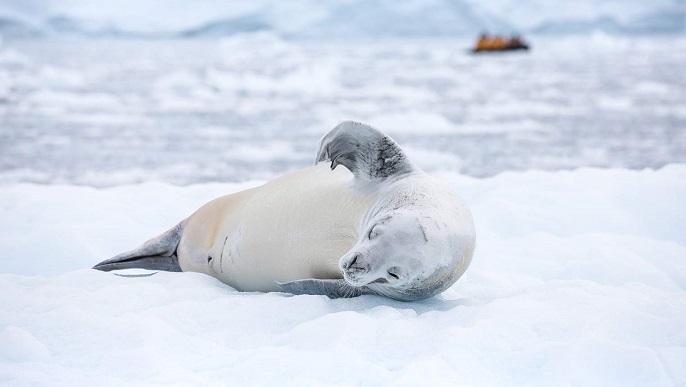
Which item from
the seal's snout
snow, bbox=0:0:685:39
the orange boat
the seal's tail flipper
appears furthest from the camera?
snow, bbox=0:0:685:39

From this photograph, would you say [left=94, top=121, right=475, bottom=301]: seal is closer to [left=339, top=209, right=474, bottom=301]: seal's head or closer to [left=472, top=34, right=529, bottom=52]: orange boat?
[left=339, top=209, right=474, bottom=301]: seal's head

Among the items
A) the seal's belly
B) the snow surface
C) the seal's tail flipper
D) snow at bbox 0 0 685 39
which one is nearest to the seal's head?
the snow surface

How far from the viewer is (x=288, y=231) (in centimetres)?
273

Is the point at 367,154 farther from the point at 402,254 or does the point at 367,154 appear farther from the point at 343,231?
the point at 402,254

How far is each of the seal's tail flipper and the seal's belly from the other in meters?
0.21

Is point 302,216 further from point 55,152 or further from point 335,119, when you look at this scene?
point 335,119

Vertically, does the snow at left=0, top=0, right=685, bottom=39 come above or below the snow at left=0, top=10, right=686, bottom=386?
below

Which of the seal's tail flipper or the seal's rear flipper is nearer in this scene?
the seal's rear flipper

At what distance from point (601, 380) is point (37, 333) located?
4.61 ft

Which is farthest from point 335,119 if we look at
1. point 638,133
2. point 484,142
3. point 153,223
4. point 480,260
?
point 480,260

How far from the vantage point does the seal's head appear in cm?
224

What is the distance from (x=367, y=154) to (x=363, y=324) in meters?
0.65

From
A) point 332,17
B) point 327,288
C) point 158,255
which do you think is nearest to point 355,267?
point 327,288

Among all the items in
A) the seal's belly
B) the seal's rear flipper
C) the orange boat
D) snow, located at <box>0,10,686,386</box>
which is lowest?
the orange boat
